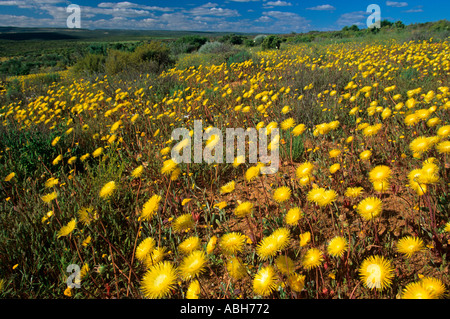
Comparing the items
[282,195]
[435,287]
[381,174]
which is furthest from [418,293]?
[282,195]

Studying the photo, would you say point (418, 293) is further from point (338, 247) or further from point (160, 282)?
point (160, 282)

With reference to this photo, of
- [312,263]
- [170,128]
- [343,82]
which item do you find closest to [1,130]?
[170,128]

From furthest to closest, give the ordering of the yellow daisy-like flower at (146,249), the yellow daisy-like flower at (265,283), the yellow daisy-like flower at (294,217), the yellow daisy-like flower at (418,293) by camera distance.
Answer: the yellow daisy-like flower at (294,217) < the yellow daisy-like flower at (146,249) < the yellow daisy-like flower at (265,283) < the yellow daisy-like flower at (418,293)

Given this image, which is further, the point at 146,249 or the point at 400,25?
the point at 400,25

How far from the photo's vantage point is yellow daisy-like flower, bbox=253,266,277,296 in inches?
46.4

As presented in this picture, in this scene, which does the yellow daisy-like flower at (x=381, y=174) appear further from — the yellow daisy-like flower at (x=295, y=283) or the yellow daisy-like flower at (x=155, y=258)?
the yellow daisy-like flower at (x=155, y=258)

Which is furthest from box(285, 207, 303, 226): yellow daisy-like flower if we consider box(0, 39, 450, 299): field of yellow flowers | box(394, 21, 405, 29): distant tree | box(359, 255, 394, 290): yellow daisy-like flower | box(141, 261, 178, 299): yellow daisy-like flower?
box(394, 21, 405, 29): distant tree

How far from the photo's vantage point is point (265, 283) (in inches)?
46.7

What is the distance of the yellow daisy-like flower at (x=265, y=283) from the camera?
1.18 meters

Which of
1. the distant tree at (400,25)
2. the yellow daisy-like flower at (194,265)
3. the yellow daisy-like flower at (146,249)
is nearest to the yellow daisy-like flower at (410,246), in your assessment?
the yellow daisy-like flower at (194,265)

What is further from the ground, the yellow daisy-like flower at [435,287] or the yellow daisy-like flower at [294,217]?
the yellow daisy-like flower at [294,217]

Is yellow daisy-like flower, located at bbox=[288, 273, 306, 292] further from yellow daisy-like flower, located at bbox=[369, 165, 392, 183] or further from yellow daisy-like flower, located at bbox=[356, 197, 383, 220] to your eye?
yellow daisy-like flower, located at bbox=[369, 165, 392, 183]

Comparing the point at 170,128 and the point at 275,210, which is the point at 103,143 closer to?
the point at 170,128
